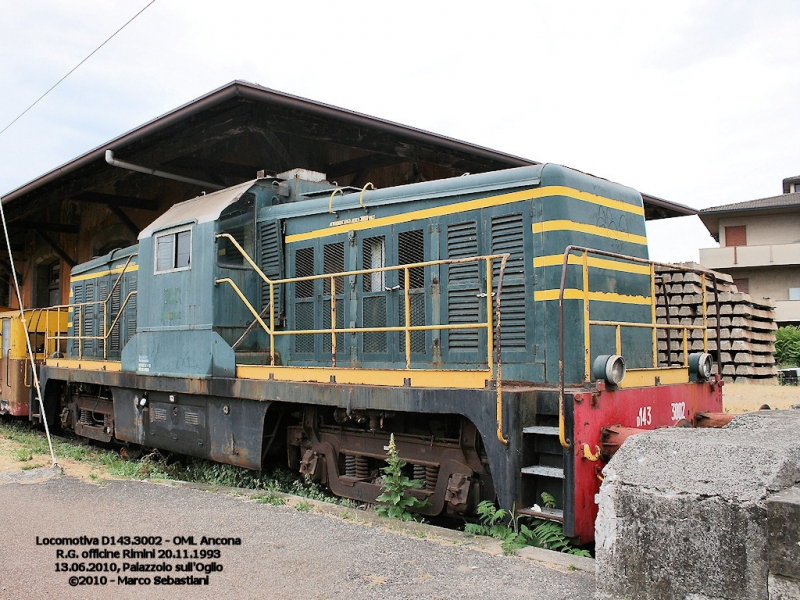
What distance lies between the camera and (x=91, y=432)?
11.1 metres

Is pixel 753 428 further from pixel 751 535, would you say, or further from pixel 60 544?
pixel 60 544

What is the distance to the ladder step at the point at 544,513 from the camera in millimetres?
4887

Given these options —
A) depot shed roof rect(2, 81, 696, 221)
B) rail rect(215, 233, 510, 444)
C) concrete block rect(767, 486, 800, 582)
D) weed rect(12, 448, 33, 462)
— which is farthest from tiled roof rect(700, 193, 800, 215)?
concrete block rect(767, 486, 800, 582)

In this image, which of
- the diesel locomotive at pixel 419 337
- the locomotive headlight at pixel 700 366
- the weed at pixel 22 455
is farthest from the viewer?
the weed at pixel 22 455

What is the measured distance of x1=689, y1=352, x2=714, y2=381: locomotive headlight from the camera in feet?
21.9

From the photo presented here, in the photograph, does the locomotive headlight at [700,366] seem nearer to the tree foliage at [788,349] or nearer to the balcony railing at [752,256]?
the tree foliage at [788,349]

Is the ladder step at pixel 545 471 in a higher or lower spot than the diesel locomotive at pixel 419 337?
lower

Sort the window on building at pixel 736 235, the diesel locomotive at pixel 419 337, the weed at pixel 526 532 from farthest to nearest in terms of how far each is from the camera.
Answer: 1. the window on building at pixel 736 235
2. the diesel locomotive at pixel 419 337
3. the weed at pixel 526 532

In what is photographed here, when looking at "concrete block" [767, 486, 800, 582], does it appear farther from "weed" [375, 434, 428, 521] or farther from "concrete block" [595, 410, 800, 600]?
"weed" [375, 434, 428, 521]

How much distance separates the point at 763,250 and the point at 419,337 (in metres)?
31.0

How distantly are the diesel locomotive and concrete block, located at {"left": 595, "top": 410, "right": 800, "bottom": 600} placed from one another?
3.88 feet

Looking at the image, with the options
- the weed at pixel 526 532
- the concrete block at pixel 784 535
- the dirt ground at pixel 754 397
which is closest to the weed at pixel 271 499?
the weed at pixel 526 532

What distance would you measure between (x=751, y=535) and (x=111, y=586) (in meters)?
3.60

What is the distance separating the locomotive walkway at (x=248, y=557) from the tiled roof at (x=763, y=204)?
32.7m
